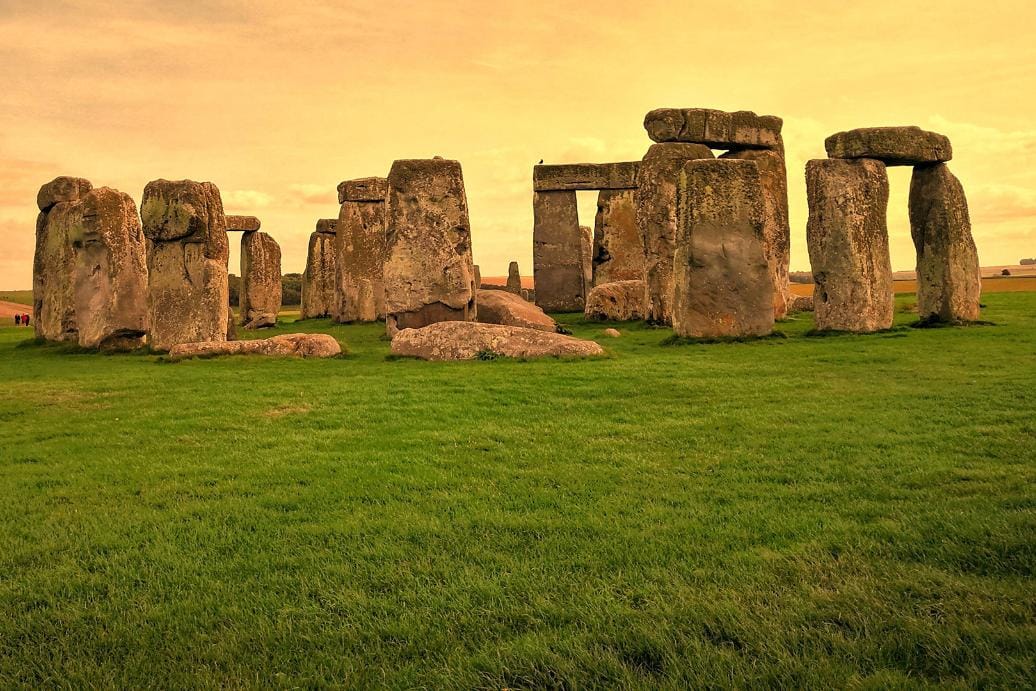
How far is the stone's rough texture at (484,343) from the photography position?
37.3 feet

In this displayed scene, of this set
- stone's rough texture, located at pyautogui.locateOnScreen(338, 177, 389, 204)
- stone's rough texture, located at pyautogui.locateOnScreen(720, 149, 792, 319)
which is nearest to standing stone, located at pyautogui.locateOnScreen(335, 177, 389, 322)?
stone's rough texture, located at pyautogui.locateOnScreen(338, 177, 389, 204)

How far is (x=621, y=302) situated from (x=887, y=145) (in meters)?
6.64

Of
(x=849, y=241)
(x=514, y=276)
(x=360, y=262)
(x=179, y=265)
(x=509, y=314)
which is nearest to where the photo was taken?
(x=849, y=241)

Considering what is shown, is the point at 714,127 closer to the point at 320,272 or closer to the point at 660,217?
the point at 660,217

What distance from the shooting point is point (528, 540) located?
13.6ft

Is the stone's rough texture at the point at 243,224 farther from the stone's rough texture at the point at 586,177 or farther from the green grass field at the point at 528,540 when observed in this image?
the green grass field at the point at 528,540

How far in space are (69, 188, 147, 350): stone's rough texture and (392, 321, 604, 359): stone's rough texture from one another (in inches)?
223

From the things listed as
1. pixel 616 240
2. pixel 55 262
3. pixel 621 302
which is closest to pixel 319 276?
pixel 616 240

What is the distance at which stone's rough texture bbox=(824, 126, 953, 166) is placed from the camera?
45.3 feet

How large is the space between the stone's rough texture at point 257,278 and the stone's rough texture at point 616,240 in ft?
30.6

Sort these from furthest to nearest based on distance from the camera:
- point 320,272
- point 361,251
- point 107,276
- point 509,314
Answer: point 320,272 < point 361,251 < point 509,314 < point 107,276

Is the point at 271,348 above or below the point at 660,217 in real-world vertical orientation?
below

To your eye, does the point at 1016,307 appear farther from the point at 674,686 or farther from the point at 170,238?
the point at 674,686

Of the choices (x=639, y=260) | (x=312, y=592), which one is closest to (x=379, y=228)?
(x=639, y=260)
